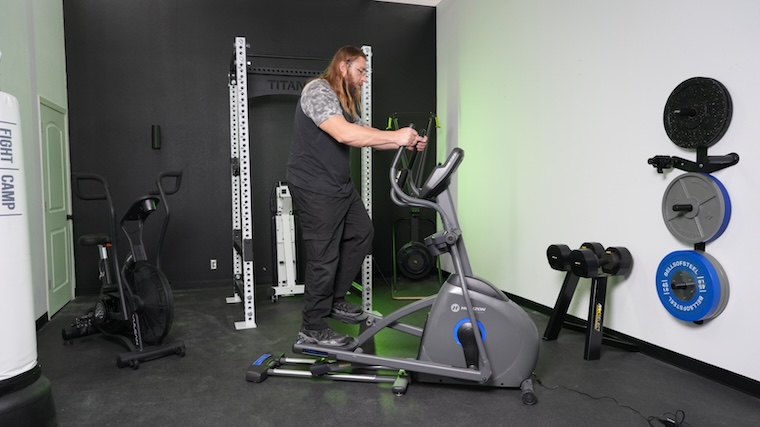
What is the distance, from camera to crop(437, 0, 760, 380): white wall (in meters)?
2.44

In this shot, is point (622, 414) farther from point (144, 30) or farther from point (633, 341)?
point (144, 30)

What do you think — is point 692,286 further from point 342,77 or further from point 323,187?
point 342,77

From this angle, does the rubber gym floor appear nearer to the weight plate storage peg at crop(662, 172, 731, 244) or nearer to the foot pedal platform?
the foot pedal platform

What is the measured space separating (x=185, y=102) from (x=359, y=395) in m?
3.68

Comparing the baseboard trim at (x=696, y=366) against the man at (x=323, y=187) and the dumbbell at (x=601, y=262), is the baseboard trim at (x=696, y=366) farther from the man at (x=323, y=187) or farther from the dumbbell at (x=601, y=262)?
the man at (x=323, y=187)

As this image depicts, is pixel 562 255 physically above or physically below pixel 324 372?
above

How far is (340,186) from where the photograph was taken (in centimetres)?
275

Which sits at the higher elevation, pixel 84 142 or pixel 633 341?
pixel 84 142

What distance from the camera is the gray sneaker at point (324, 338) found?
2637mm

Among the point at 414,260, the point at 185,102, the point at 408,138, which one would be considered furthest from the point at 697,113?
the point at 185,102

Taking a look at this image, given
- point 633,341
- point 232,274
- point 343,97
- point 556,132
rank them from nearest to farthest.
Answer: point 343,97 < point 633,341 < point 556,132 < point 232,274

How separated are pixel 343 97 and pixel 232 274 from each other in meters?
2.97

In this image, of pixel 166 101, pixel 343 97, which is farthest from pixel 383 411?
pixel 166 101

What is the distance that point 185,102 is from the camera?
16.1 ft
